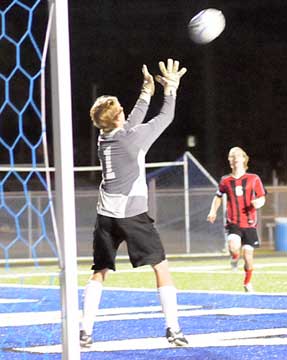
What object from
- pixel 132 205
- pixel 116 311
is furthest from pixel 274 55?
pixel 132 205

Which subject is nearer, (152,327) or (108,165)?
(108,165)

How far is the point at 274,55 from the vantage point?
1581 inches

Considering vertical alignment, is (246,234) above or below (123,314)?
above

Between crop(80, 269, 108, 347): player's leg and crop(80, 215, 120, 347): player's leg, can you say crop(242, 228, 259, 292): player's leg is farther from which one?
crop(80, 269, 108, 347): player's leg

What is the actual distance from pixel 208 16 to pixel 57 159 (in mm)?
8924

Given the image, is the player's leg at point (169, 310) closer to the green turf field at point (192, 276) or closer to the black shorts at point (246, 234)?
the green turf field at point (192, 276)

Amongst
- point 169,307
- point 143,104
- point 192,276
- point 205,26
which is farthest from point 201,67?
point 169,307

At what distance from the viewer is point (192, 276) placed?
54.3ft

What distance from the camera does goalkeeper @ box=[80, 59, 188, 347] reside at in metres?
8.25

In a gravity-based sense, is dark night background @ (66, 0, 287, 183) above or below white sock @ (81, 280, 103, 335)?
above

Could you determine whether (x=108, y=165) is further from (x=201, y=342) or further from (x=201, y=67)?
(x=201, y=67)

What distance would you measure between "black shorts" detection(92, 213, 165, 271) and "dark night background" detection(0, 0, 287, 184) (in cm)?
2976

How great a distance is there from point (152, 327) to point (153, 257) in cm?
147

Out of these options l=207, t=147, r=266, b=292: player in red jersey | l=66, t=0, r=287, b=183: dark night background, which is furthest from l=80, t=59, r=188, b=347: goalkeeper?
l=66, t=0, r=287, b=183: dark night background
